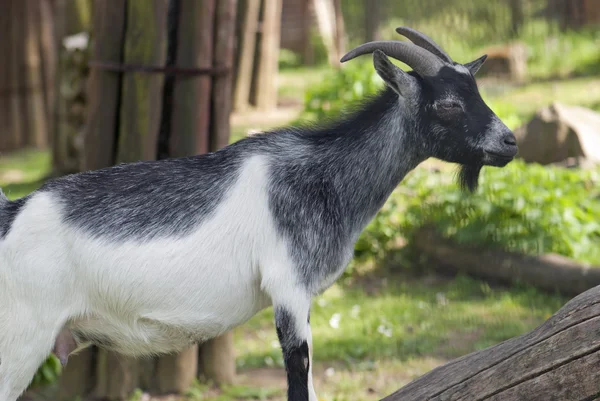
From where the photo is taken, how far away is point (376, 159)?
3.32 metres

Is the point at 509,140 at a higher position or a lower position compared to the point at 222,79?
higher

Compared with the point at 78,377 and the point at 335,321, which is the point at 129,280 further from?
the point at 335,321

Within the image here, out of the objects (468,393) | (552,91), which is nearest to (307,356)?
(468,393)

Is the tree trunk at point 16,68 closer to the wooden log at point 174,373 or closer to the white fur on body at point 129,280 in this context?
the wooden log at point 174,373

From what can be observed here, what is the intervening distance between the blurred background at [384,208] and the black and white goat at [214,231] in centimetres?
55

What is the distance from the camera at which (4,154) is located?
490 inches

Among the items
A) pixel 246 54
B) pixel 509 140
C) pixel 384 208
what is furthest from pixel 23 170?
pixel 509 140

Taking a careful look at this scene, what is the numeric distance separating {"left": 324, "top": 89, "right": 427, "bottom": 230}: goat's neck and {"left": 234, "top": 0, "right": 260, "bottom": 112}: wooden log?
8610mm

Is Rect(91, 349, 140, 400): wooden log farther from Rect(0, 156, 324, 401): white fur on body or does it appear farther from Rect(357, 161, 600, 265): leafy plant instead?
Rect(357, 161, 600, 265): leafy plant

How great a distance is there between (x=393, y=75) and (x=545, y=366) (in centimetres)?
128

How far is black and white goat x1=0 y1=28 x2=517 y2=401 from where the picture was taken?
10.1 feet

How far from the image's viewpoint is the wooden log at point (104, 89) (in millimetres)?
4719

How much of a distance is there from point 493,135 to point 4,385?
7.06 feet

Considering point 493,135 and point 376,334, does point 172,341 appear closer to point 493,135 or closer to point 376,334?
point 493,135
